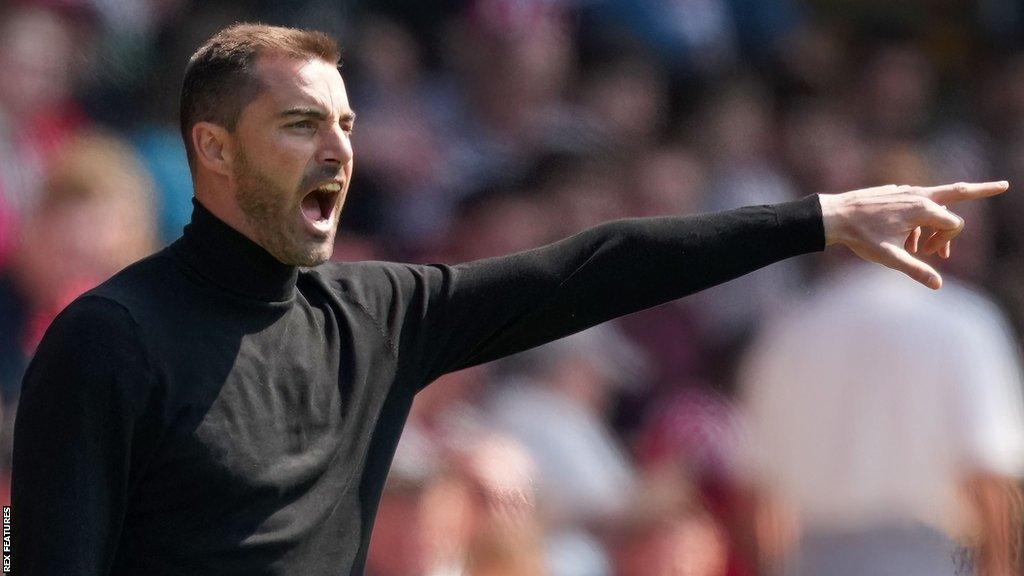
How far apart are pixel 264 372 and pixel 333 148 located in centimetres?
38

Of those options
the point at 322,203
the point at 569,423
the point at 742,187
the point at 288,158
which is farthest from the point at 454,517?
the point at 742,187

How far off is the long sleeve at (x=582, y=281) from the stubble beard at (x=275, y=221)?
0.66 feet

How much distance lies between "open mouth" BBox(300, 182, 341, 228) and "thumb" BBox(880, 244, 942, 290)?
914mm

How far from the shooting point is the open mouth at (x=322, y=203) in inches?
108

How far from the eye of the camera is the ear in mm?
2721

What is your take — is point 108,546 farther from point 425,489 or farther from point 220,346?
point 425,489

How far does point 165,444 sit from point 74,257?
266 centimetres

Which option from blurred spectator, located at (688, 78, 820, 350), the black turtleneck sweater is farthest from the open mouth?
blurred spectator, located at (688, 78, 820, 350)

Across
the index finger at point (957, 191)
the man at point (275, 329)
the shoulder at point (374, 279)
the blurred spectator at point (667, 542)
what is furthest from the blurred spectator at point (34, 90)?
the index finger at point (957, 191)

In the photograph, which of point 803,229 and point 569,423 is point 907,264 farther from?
point 569,423

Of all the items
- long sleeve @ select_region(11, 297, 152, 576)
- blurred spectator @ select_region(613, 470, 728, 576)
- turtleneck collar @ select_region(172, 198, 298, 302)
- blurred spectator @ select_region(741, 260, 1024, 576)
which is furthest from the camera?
blurred spectator @ select_region(613, 470, 728, 576)

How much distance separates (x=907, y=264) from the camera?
111 inches

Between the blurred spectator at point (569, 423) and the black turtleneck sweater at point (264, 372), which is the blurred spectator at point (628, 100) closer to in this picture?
the blurred spectator at point (569, 423)

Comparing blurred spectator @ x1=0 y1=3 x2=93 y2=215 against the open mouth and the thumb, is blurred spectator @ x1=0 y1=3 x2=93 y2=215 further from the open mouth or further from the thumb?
the thumb
